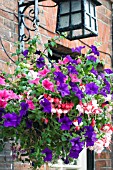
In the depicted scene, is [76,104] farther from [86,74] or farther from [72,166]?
[72,166]

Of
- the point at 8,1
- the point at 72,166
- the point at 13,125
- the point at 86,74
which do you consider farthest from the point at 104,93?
the point at 72,166

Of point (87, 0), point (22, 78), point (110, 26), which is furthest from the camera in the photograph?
point (110, 26)

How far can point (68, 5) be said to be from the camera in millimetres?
3943

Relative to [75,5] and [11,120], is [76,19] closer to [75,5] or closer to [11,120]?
[75,5]

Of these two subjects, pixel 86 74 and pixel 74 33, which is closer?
pixel 86 74

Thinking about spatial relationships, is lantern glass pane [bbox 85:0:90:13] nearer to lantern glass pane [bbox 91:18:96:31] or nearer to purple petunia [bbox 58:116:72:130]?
lantern glass pane [bbox 91:18:96:31]

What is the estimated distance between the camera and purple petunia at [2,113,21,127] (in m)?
2.82

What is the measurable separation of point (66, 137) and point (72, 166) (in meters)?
2.01

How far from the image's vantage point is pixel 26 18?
4.18m

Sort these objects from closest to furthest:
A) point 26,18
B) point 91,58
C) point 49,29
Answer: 1. point 91,58
2. point 26,18
3. point 49,29

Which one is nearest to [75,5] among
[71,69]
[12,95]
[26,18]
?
[26,18]

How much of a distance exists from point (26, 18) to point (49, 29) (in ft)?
1.16

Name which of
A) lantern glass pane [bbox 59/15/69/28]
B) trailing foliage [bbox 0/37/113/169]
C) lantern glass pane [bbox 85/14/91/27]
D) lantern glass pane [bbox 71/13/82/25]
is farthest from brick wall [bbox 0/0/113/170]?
trailing foliage [bbox 0/37/113/169]

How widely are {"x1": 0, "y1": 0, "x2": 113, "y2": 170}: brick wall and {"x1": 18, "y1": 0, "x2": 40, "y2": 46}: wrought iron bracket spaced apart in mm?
39
